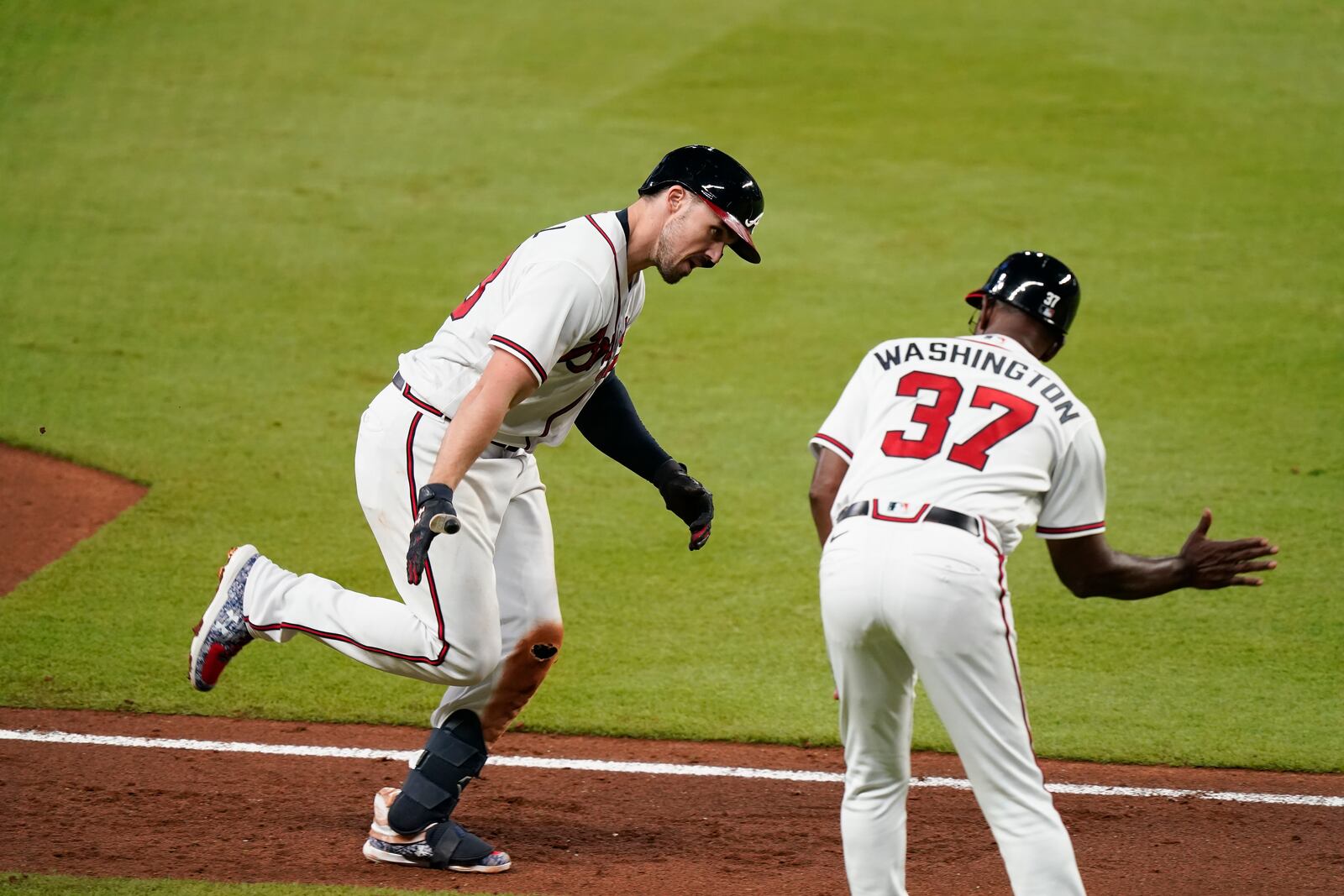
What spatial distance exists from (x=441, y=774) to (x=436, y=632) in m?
0.54

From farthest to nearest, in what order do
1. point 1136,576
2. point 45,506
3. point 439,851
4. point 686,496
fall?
1. point 45,506
2. point 686,496
3. point 439,851
4. point 1136,576

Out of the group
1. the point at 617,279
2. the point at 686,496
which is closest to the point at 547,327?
the point at 617,279

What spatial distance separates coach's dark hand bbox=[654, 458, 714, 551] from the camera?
474 centimetres

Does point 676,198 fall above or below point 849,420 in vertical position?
above

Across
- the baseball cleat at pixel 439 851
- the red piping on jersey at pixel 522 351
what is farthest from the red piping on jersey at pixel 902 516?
the baseball cleat at pixel 439 851

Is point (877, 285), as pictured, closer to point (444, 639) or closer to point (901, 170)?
point (901, 170)

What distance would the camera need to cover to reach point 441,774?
4395 mm

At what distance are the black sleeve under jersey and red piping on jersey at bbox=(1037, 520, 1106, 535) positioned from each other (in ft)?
4.94

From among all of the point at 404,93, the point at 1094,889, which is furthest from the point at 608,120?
the point at 1094,889

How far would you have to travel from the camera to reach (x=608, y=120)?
1511 cm

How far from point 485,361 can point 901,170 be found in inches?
407

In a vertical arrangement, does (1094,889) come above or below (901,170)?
below

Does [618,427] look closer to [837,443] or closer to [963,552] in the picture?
[837,443]

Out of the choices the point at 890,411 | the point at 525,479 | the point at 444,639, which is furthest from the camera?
the point at 525,479
